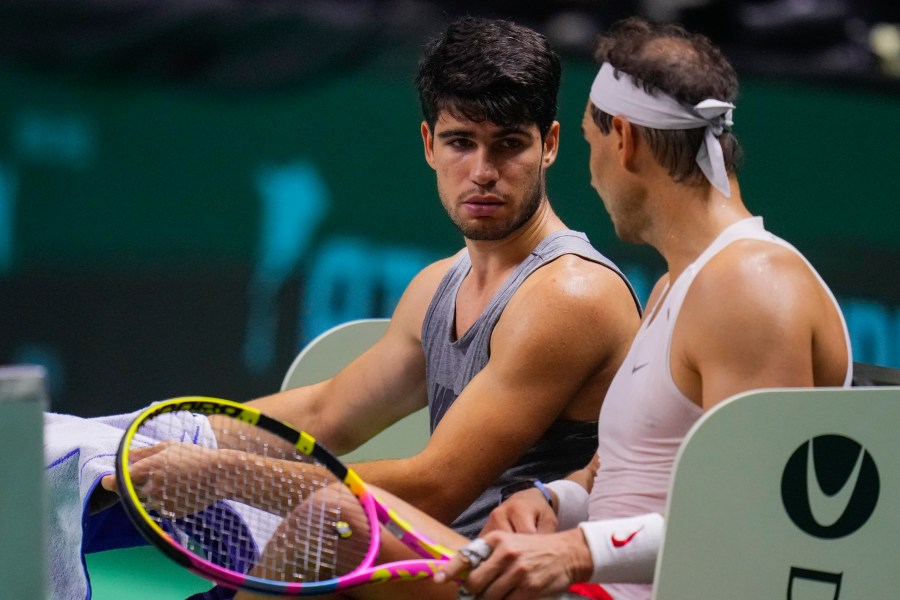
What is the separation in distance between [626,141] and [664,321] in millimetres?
248

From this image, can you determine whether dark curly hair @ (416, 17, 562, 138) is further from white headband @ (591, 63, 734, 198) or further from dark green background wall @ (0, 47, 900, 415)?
dark green background wall @ (0, 47, 900, 415)

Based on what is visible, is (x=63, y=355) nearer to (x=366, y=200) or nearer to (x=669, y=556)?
(x=366, y=200)

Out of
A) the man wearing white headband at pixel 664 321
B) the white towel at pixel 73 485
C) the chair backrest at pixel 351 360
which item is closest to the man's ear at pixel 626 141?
the man wearing white headband at pixel 664 321

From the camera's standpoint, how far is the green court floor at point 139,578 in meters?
3.01

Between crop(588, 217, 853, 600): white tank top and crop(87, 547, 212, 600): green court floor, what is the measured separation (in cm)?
146

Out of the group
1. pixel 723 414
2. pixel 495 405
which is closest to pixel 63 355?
pixel 495 405

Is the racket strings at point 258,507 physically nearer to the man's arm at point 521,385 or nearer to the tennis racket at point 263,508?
the tennis racket at point 263,508

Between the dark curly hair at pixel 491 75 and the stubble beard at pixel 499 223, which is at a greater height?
the dark curly hair at pixel 491 75

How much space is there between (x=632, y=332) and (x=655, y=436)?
0.39 m

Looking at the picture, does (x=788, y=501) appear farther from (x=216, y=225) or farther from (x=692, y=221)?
(x=216, y=225)

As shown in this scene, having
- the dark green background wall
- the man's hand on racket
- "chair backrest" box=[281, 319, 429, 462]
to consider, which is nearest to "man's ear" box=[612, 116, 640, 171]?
the man's hand on racket

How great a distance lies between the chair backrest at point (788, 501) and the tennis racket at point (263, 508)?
323 millimetres

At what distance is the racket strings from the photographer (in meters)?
1.71

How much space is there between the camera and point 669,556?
155 cm
